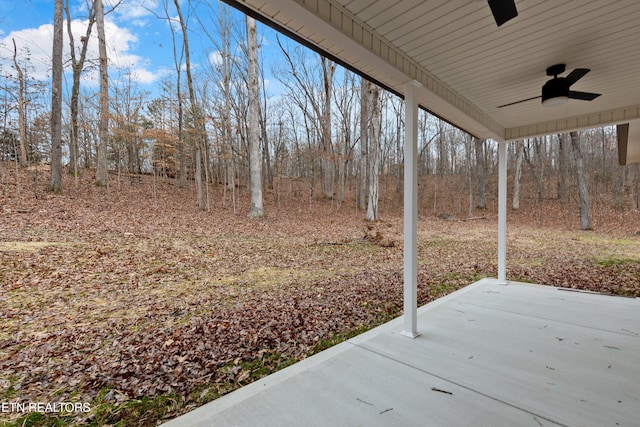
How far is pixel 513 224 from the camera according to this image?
12.5 m

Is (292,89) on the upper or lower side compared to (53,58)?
upper

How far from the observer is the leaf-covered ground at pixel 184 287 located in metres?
2.04

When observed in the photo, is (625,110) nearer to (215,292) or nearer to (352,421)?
(352,421)

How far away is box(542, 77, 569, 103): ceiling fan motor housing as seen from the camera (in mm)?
2541

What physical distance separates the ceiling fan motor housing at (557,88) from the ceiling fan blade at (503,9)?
137 centimetres

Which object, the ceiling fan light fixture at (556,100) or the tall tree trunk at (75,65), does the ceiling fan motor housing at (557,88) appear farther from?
the tall tree trunk at (75,65)

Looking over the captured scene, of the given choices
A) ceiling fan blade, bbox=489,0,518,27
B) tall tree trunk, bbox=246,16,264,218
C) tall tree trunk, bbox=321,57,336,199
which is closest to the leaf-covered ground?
tall tree trunk, bbox=246,16,264,218

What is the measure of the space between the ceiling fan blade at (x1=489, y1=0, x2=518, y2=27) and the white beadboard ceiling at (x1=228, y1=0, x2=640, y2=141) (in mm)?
166

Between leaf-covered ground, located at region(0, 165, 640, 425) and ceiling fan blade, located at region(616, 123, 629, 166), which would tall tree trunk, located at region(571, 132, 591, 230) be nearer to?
leaf-covered ground, located at region(0, 165, 640, 425)

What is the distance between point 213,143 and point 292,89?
599cm

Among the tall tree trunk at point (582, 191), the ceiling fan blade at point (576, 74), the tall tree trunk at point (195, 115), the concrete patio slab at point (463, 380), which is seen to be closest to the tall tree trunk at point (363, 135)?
the tall tree trunk at point (195, 115)

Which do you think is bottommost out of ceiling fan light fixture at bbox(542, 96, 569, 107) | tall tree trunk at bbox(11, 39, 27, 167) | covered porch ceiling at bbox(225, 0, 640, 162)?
ceiling fan light fixture at bbox(542, 96, 569, 107)

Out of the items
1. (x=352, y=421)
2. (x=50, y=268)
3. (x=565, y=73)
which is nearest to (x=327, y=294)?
(x=352, y=421)

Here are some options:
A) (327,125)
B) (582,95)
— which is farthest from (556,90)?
(327,125)
